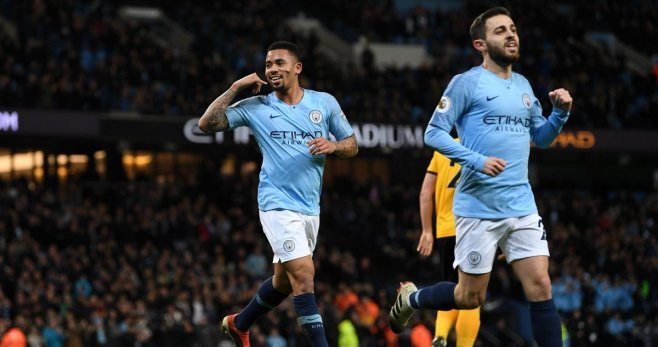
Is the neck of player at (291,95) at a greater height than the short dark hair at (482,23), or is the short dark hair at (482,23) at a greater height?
the short dark hair at (482,23)

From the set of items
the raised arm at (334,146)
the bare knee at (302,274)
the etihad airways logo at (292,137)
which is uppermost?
the etihad airways logo at (292,137)

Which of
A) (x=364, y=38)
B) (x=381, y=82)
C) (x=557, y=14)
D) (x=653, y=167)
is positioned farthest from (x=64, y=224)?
(x=653, y=167)

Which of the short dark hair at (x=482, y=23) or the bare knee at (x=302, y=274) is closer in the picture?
the short dark hair at (x=482, y=23)

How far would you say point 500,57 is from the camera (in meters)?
8.79

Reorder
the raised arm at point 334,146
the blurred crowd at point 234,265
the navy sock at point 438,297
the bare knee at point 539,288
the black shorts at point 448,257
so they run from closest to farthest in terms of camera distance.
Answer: the bare knee at point 539,288
the navy sock at point 438,297
the raised arm at point 334,146
the black shorts at point 448,257
the blurred crowd at point 234,265

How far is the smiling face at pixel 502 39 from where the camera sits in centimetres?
871

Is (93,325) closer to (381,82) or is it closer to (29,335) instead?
(29,335)

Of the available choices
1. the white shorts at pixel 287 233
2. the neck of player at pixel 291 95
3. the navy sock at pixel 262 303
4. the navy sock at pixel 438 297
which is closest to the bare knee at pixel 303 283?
the white shorts at pixel 287 233

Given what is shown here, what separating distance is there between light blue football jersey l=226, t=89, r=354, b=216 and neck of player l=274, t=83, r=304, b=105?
4 centimetres

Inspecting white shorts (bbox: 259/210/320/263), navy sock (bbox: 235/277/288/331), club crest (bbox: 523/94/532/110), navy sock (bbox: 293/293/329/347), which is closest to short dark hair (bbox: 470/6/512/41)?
club crest (bbox: 523/94/532/110)

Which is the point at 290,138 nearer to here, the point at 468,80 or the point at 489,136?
the point at 468,80

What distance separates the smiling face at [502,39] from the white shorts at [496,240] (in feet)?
4.07

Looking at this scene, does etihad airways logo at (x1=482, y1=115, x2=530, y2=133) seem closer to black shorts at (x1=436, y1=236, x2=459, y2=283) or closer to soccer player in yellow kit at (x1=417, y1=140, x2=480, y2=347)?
soccer player in yellow kit at (x1=417, y1=140, x2=480, y2=347)

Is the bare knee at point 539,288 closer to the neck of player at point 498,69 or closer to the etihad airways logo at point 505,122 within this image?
the etihad airways logo at point 505,122
